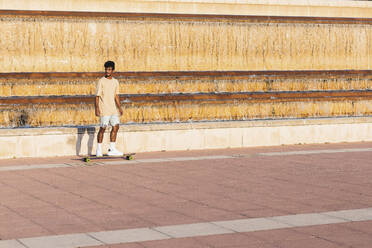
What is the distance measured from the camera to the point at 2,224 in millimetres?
9016

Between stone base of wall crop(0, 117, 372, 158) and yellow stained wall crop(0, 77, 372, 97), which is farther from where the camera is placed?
yellow stained wall crop(0, 77, 372, 97)

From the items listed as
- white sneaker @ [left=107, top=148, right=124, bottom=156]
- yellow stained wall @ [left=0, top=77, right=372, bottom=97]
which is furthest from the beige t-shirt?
yellow stained wall @ [left=0, top=77, right=372, bottom=97]

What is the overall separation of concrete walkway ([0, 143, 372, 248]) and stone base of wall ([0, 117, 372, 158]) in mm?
508

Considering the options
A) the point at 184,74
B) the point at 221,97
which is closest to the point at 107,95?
the point at 221,97

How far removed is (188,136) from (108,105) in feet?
8.70

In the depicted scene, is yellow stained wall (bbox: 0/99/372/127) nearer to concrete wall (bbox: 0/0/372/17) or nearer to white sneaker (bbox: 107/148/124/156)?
white sneaker (bbox: 107/148/124/156)

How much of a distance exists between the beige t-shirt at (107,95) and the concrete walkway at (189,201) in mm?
946

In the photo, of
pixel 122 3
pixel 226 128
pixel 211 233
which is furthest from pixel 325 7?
pixel 211 233

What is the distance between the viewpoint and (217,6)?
26062 millimetres

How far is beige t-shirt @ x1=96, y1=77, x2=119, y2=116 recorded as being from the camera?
600 inches

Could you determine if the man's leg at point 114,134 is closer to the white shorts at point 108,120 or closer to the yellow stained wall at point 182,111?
the white shorts at point 108,120

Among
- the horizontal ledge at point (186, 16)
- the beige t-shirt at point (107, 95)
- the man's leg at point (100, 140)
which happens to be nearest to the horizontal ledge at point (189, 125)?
the man's leg at point (100, 140)

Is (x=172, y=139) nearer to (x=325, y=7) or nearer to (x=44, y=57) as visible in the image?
(x=44, y=57)

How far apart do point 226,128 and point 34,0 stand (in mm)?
8456
